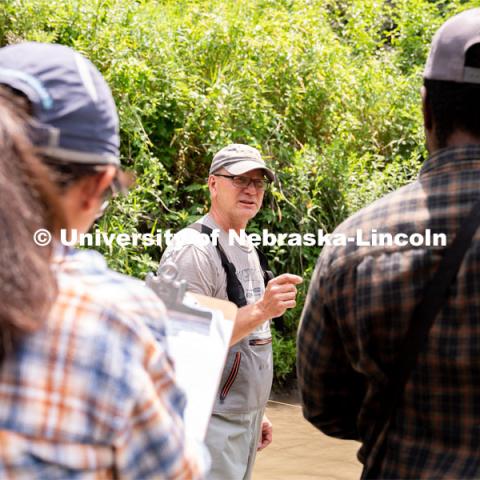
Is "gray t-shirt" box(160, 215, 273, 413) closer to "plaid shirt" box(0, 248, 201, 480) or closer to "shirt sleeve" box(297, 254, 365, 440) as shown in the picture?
"shirt sleeve" box(297, 254, 365, 440)

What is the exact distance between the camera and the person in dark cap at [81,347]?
4.29 ft

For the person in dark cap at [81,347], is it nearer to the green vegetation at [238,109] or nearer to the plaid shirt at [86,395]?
the plaid shirt at [86,395]

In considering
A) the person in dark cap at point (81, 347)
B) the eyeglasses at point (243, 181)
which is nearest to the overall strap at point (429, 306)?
the person in dark cap at point (81, 347)

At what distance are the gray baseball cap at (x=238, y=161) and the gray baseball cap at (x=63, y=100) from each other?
252 centimetres

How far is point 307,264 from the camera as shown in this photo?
7.91 m

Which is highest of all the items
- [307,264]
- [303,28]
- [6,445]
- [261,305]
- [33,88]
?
[303,28]

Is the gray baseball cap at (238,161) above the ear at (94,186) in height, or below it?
below

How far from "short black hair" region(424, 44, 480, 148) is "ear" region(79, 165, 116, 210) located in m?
0.85

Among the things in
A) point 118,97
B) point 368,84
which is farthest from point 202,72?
point 368,84

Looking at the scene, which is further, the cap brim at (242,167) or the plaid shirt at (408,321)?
the cap brim at (242,167)

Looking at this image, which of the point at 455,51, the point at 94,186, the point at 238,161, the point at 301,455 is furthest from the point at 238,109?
the point at 94,186

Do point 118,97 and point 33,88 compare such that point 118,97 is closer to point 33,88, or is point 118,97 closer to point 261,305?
point 261,305

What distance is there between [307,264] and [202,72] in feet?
7.01

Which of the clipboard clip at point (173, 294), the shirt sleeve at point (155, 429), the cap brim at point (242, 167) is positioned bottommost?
the shirt sleeve at point (155, 429)
